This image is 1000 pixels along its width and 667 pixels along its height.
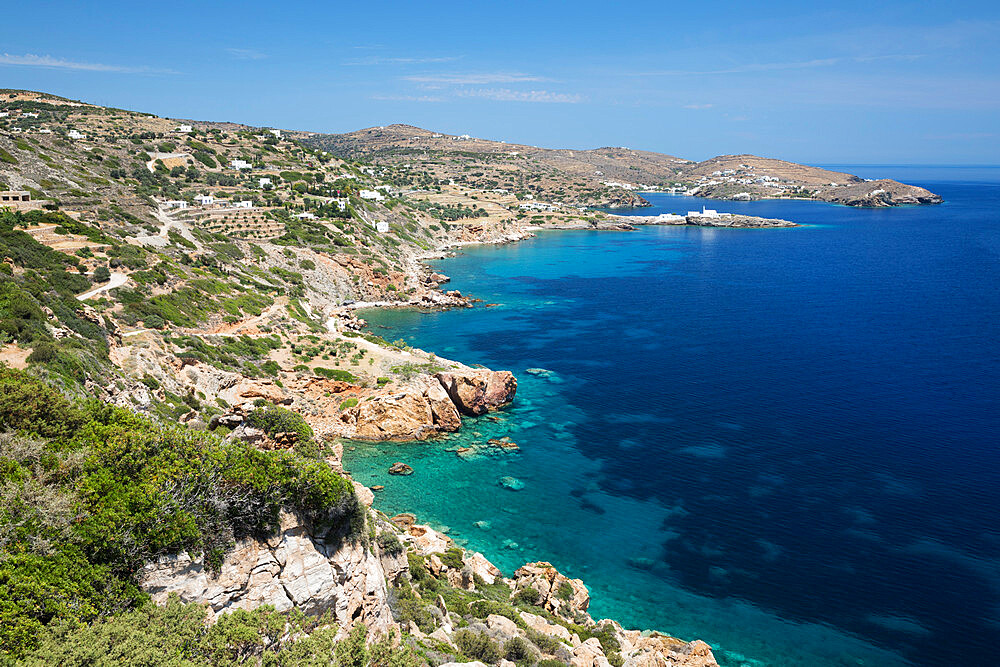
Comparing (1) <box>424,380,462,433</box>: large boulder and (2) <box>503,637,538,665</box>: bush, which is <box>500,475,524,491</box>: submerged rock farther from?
(2) <box>503,637,538,665</box>: bush

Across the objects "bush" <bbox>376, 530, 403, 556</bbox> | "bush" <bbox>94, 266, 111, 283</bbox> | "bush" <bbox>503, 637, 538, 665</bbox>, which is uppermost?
"bush" <bbox>94, 266, 111, 283</bbox>

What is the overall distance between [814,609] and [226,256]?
62.9 m

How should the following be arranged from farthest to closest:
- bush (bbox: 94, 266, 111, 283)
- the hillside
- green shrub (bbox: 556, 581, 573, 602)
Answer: bush (bbox: 94, 266, 111, 283) → green shrub (bbox: 556, 581, 573, 602) → the hillside

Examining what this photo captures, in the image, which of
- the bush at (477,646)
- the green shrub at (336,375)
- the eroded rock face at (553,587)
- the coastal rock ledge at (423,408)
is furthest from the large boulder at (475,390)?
the bush at (477,646)

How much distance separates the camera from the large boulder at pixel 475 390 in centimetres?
4759

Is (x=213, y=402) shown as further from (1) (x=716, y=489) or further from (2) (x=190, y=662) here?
(1) (x=716, y=489)

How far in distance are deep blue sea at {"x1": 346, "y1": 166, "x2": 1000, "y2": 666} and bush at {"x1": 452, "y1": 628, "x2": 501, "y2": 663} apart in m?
10.6

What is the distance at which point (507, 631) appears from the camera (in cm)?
2066

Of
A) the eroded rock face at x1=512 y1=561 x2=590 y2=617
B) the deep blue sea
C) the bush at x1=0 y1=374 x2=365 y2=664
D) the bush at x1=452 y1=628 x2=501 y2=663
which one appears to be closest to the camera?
the bush at x1=0 y1=374 x2=365 y2=664

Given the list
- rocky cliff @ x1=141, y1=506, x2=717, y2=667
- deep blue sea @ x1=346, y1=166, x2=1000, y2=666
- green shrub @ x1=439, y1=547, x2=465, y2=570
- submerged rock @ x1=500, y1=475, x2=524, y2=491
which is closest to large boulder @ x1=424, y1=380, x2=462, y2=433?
deep blue sea @ x1=346, y1=166, x2=1000, y2=666

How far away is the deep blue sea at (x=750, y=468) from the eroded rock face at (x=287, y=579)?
1491 centimetres

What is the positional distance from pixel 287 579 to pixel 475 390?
3278cm

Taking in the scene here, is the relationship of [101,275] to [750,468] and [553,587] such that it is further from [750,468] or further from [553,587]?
[750,468]

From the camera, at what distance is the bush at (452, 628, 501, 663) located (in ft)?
60.1
